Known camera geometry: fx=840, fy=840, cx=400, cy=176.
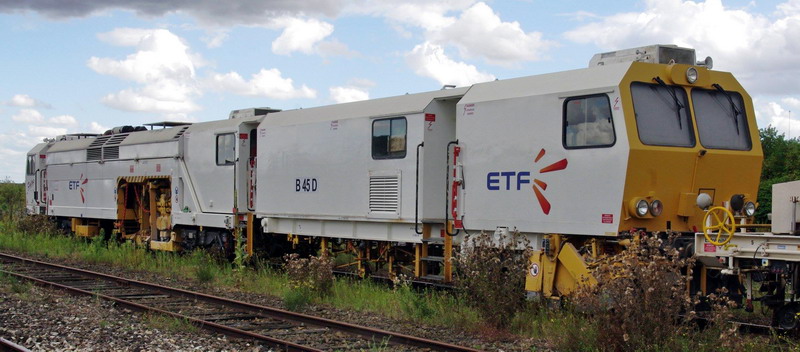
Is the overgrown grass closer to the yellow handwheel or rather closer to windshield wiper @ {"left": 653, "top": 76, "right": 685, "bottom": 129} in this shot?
the yellow handwheel

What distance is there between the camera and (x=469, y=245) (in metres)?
12.0

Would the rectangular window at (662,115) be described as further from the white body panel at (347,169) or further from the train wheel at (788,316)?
the white body panel at (347,169)

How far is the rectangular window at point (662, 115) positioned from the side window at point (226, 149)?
9.31 meters

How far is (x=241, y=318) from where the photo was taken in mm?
11523

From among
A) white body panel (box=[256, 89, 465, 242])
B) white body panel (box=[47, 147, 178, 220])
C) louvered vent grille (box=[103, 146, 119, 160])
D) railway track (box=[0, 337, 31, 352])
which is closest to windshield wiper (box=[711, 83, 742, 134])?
white body panel (box=[256, 89, 465, 242])

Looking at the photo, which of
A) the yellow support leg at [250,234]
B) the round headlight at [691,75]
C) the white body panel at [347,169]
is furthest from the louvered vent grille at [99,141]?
the round headlight at [691,75]

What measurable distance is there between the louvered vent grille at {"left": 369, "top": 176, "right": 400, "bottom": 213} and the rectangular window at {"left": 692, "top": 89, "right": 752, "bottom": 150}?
4738 millimetres

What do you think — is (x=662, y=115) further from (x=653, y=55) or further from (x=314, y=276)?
(x=314, y=276)

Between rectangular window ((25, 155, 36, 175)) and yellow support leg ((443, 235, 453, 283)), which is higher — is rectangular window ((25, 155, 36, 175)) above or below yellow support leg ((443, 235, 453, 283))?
above

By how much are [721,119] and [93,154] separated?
16.9 meters

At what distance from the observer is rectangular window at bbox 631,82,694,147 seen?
33.4ft

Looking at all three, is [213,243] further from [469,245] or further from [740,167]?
[740,167]

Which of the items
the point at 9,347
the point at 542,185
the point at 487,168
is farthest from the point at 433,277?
the point at 9,347

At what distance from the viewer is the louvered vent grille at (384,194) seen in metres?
13.4
